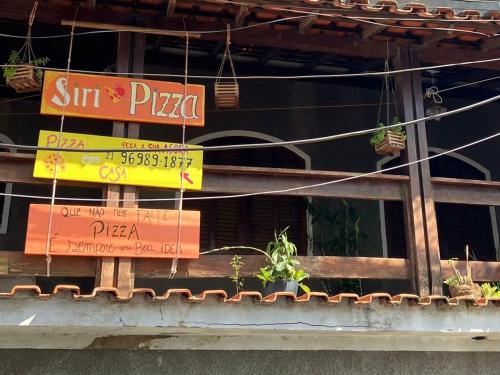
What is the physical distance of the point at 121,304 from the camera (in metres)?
4.55

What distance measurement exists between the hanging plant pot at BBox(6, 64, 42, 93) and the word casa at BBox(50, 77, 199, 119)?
237 millimetres

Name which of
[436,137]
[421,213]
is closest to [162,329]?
[421,213]

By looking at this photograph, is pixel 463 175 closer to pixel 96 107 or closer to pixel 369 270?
pixel 369 270

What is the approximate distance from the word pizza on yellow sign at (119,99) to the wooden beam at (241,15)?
835mm

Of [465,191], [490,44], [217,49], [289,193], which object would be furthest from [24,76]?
[490,44]

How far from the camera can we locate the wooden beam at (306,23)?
5621mm

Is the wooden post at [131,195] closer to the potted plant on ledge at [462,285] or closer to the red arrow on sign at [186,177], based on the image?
the red arrow on sign at [186,177]

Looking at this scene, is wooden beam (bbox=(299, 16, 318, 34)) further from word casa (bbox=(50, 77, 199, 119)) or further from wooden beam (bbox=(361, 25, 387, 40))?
word casa (bbox=(50, 77, 199, 119))

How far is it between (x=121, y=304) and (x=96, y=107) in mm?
1921

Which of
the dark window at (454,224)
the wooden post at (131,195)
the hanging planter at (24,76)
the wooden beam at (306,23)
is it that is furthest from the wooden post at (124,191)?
the dark window at (454,224)

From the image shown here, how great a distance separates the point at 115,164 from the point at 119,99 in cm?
67

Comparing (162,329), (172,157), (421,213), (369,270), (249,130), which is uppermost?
(249,130)

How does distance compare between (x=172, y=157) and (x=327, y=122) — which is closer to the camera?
(x=172, y=157)

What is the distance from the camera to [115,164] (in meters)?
5.24
